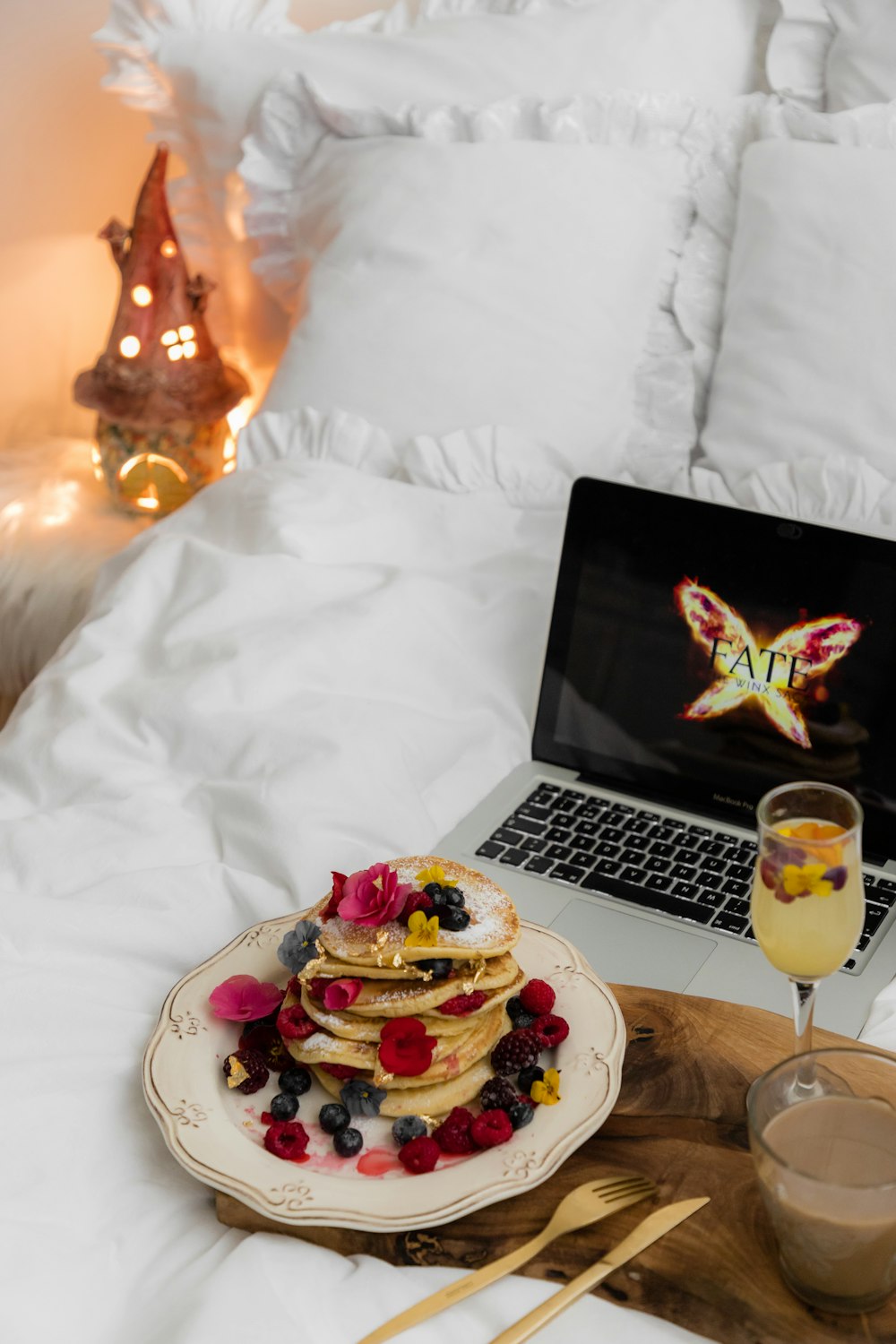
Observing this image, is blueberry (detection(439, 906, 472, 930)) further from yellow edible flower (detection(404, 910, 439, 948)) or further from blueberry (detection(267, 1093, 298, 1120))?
blueberry (detection(267, 1093, 298, 1120))

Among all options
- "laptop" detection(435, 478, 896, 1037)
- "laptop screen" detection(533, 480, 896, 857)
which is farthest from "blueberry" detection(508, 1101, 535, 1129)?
"laptop screen" detection(533, 480, 896, 857)

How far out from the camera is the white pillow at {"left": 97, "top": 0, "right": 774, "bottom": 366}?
165 cm

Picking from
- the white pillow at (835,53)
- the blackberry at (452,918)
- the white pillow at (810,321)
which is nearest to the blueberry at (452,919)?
the blackberry at (452,918)

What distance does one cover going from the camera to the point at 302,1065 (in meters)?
0.83

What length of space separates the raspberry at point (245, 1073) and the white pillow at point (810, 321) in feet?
2.79

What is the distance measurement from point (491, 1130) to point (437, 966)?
99 millimetres

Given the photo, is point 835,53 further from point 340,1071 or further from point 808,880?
point 340,1071

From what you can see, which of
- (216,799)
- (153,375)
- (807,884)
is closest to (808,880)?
(807,884)

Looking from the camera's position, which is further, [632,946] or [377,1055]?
[632,946]

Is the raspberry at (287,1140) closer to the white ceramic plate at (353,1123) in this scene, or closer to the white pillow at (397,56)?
the white ceramic plate at (353,1123)

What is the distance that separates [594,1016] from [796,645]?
16.2 inches

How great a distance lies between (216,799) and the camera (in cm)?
110

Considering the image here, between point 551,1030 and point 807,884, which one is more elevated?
point 807,884

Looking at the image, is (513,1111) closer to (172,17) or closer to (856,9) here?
(856,9)
